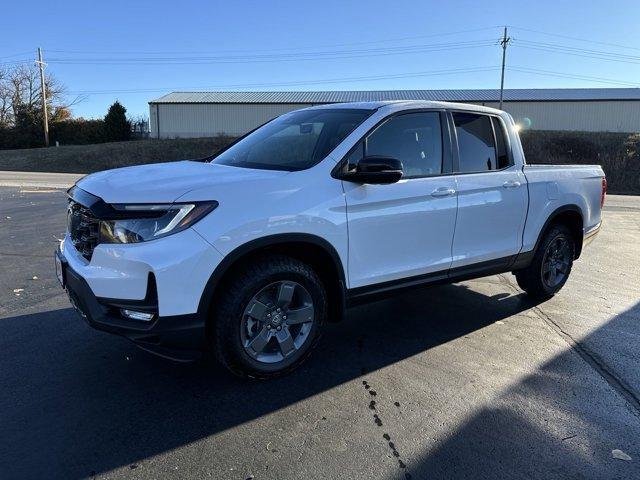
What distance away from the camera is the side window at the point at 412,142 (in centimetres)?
414

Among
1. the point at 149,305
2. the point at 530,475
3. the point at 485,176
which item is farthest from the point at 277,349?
the point at 485,176

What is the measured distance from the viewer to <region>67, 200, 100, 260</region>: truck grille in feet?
11.0

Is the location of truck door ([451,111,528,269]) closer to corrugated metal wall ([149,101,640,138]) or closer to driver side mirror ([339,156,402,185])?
driver side mirror ([339,156,402,185])

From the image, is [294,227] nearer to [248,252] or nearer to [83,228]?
[248,252]

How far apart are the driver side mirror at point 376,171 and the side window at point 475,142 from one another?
1164mm

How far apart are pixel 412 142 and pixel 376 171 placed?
86cm

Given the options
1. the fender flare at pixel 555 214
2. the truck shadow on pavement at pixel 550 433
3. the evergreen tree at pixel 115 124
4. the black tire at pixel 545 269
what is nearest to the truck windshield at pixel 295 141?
the truck shadow on pavement at pixel 550 433

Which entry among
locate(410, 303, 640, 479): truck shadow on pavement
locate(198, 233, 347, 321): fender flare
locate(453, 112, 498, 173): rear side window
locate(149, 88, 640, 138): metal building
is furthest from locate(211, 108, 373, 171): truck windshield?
locate(149, 88, 640, 138): metal building

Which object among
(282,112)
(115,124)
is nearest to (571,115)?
(282,112)

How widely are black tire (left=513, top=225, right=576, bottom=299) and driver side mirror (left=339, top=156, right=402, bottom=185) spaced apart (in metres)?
2.54

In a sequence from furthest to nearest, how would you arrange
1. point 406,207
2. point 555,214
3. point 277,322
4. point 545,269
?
point 545,269 < point 555,214 < point 406,207 < point 277,322

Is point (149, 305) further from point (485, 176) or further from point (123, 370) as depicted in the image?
point (485, 176)

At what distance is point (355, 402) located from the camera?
11.4 feet

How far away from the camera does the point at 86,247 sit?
3449mm
